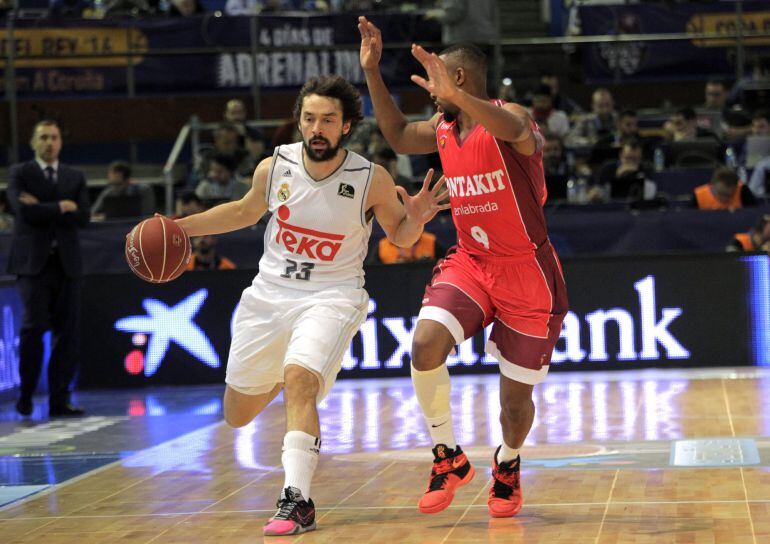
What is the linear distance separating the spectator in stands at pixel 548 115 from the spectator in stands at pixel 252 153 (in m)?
3.23

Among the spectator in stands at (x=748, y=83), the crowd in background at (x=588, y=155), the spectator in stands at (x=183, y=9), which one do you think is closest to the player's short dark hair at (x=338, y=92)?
the crowd in background at (x=588, y=155)

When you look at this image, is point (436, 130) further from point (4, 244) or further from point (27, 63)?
point (27, 63)

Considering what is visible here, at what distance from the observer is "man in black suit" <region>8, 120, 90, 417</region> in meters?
10.6

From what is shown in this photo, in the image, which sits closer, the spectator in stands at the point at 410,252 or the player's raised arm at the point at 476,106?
the player's raised arm at the point at 476,106

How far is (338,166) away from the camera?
6391mm

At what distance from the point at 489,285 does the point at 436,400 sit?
59 cm

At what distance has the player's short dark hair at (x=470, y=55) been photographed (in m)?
6.05

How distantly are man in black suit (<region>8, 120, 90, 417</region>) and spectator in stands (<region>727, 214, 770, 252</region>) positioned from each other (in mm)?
5973

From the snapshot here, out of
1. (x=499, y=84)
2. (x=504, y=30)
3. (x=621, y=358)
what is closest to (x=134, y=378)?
(x=621, y=358)

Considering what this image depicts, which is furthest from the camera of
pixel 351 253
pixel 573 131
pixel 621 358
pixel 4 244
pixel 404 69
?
pixel 404 69

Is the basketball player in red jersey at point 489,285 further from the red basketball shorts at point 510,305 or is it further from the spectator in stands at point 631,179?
the spectator in stands at point 631,179

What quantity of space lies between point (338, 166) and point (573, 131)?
401 inches

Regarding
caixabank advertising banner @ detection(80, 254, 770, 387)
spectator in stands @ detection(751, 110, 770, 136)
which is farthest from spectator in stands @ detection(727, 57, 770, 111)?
caixabank advertising banner @ detection(80, 254, 770, 387)

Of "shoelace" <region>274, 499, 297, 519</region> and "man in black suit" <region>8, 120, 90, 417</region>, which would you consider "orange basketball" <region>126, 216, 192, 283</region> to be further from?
"man in black suit" <region>8, 120, 90, 417</region>
